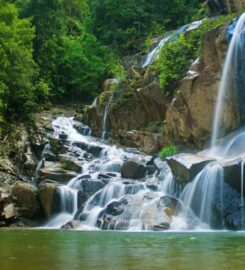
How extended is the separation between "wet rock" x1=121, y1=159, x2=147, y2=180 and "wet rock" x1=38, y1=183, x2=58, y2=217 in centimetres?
365

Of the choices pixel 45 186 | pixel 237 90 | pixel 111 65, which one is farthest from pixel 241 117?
pixel 111 65

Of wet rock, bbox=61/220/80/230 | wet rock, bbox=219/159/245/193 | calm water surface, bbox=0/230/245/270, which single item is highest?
wet rock, bbox=219/159/245/193

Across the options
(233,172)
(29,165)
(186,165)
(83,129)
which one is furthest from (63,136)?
(233,172)

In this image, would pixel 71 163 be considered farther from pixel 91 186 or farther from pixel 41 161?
pixel 91 186

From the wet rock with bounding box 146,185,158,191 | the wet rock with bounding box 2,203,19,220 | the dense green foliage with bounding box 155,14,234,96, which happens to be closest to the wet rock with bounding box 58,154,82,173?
the wet rock with bounding box 2,203,19,220

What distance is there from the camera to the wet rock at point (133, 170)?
80.1 ft

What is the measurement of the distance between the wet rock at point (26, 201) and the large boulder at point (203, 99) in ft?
29.0

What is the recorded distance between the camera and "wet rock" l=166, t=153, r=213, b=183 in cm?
1980

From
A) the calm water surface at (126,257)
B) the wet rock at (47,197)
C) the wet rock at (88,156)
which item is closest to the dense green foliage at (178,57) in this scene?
the wet rock at (88,156)

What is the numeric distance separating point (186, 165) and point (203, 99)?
6.15 m

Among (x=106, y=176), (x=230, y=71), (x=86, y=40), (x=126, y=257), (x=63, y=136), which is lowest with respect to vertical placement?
(x=126, y=257)

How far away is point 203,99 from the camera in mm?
24969

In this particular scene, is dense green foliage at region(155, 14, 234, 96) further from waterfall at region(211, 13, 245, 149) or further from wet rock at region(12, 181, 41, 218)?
wet rock at region(12, 181, 41, 218)

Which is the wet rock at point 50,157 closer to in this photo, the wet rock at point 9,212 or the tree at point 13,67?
the tree at point 13,67
